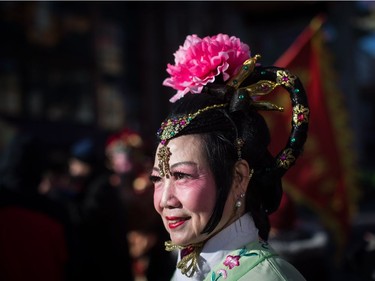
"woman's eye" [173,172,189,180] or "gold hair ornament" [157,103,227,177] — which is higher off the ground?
"gold hair ornament" [157,103,227,177]

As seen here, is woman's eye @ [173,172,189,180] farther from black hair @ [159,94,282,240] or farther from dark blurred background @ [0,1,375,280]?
dark blurred background @ [0,1,375,280]

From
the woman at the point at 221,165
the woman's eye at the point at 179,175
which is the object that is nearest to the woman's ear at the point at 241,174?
the woman at the point at 221,165

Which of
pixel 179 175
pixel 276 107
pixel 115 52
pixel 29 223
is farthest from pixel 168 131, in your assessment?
pixel 115 52

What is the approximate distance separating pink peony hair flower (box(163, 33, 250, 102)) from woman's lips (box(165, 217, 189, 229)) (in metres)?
0.38

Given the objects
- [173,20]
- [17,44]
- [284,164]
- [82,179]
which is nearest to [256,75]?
[284,164]

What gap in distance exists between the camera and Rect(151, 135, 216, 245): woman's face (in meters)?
1.70

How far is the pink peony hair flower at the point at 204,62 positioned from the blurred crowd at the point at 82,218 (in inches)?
64.6

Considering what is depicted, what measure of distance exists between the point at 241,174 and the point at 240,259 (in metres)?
0.24

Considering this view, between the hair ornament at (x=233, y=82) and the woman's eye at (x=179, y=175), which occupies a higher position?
the hair ornament at (x=233, y=82)

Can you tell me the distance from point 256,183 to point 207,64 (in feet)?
1.28

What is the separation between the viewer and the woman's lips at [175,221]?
1.72 metres

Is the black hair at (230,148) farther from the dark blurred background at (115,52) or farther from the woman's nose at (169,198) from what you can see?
the dark blurred background at (115,52)

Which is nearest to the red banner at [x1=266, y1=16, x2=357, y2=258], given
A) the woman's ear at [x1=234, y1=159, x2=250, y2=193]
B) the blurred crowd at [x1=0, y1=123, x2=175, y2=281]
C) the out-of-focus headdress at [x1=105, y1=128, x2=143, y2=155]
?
the blurred crowd at [x1=0, y1=123, x2=175, y2=281]

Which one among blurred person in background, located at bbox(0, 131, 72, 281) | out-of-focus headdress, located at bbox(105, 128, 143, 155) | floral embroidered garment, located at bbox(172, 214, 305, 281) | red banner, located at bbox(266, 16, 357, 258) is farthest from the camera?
out-of-focus headdress, located at bbox(105, 128, 143, 155)
